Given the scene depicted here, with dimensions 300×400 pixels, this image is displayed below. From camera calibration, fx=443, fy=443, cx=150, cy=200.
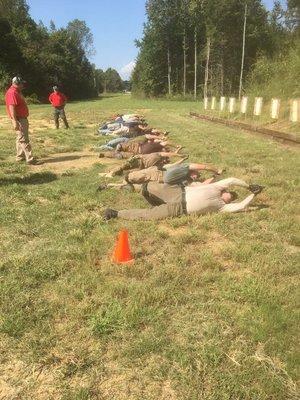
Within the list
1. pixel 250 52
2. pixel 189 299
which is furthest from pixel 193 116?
pixel 250 52

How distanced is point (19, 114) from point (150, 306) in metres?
8.30

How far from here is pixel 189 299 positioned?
161 inches

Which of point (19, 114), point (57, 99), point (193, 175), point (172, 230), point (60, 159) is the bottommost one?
point (60, 159)

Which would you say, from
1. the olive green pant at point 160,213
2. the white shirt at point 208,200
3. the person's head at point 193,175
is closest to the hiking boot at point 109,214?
the olive green pant at point 160,213

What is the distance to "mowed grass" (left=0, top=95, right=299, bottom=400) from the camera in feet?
10.1

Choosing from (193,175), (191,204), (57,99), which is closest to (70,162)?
(193,175)

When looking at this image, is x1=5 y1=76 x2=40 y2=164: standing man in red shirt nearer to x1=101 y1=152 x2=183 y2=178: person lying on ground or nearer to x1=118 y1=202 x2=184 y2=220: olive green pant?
x1=101 y1=152 x2=183 y2=178: person lying on ground

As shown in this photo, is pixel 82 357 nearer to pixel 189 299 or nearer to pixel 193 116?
pixel 189 299

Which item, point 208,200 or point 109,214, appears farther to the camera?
point 109,214

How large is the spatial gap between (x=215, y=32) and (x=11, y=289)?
49.5 m

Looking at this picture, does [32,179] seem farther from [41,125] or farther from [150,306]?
[41,125]

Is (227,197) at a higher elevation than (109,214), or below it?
higher

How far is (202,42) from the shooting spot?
61.5 m

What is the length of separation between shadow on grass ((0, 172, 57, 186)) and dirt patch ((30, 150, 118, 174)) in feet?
1.93
